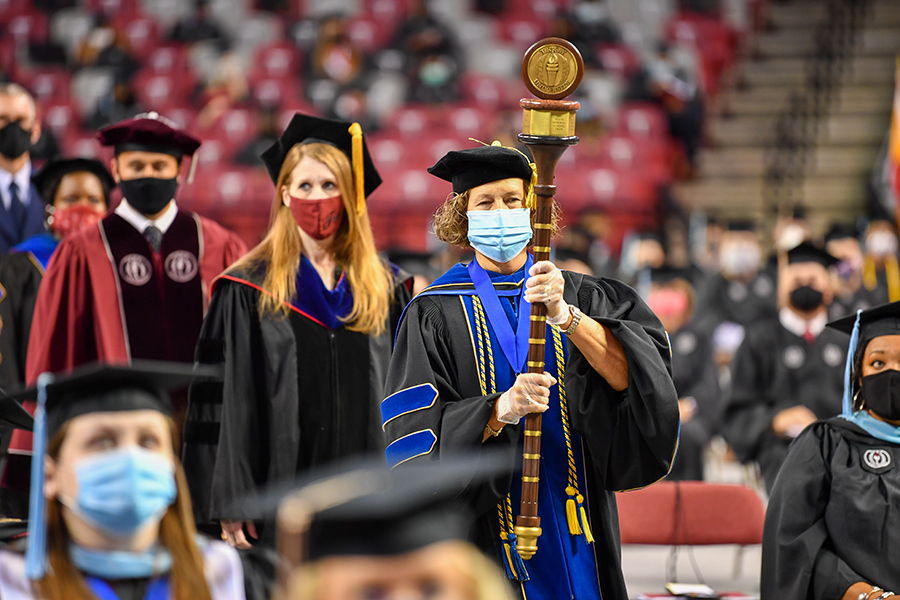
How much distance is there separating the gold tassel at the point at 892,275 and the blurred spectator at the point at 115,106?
30.6 ft

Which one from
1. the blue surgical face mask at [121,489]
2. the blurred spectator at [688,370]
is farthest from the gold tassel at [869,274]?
the blue surgical face mask at [121,489]

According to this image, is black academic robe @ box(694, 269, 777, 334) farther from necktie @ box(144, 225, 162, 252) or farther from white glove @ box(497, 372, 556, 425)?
white glove @ box(497, 372, 556, 425)

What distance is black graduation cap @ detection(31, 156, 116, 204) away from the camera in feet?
17.6

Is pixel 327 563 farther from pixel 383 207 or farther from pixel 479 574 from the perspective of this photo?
pixel 383 207

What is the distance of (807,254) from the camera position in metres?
7.05

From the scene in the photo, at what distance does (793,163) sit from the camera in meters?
15.2

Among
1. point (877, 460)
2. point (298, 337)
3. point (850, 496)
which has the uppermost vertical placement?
point (298, 337)

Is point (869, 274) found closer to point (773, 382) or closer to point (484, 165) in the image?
point (773, 382)

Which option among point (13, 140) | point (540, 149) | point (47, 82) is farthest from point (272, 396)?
point (47, 82)

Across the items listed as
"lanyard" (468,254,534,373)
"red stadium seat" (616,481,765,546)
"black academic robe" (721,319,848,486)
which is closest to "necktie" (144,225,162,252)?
"lanyard" (468,254,534,373)

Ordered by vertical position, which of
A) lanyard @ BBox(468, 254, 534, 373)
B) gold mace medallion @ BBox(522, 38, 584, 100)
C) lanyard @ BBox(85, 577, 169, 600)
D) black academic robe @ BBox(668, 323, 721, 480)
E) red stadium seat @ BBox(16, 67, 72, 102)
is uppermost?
red stadium seat @ BBox(16, 67, 72, 102)

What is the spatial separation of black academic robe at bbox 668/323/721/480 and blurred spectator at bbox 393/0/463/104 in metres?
7.60

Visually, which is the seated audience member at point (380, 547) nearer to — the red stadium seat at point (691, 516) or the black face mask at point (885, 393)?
the black face mask at point (885, 393)

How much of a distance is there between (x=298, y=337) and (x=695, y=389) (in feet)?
17.1
